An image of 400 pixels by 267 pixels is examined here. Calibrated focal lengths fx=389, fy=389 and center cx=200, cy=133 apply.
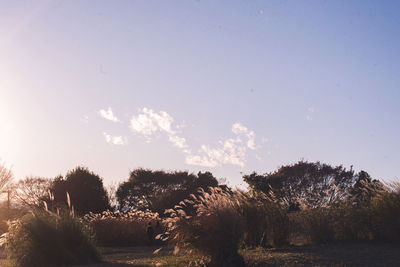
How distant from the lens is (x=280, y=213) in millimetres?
13141

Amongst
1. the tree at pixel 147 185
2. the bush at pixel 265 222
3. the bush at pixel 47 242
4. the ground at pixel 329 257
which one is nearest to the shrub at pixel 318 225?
the bush at pixel 265 222

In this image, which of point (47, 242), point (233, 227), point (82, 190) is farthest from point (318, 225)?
point (82, 190)

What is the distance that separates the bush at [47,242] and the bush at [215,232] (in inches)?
136

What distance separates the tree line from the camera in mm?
31281

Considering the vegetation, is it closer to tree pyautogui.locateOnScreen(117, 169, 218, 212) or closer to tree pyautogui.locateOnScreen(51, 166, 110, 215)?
tree pyautogui.locateOnScreen(51, 166, 110, 215)

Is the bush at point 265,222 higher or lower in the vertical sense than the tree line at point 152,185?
lower

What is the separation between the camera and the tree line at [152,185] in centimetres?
3128

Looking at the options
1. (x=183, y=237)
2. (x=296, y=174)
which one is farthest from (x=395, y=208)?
(x=296, y=174)

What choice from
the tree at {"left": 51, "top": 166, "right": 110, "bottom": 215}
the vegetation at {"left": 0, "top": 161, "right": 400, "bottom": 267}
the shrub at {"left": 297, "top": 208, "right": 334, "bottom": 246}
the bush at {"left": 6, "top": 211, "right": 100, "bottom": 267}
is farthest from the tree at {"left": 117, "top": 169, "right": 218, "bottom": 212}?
the bush at {"left": 6, "top": 211, "right": 100, "bottom": 267}

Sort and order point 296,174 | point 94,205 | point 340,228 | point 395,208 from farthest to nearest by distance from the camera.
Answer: point 296,174, point 94,205, point 340,228, point 395,208

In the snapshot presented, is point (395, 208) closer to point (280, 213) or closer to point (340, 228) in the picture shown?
point (340, 228)

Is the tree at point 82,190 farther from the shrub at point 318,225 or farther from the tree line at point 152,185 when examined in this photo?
the shrub at point 318,225

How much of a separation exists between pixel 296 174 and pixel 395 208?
29.2 m

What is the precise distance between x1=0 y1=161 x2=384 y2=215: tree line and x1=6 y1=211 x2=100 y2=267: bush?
15313 mm
